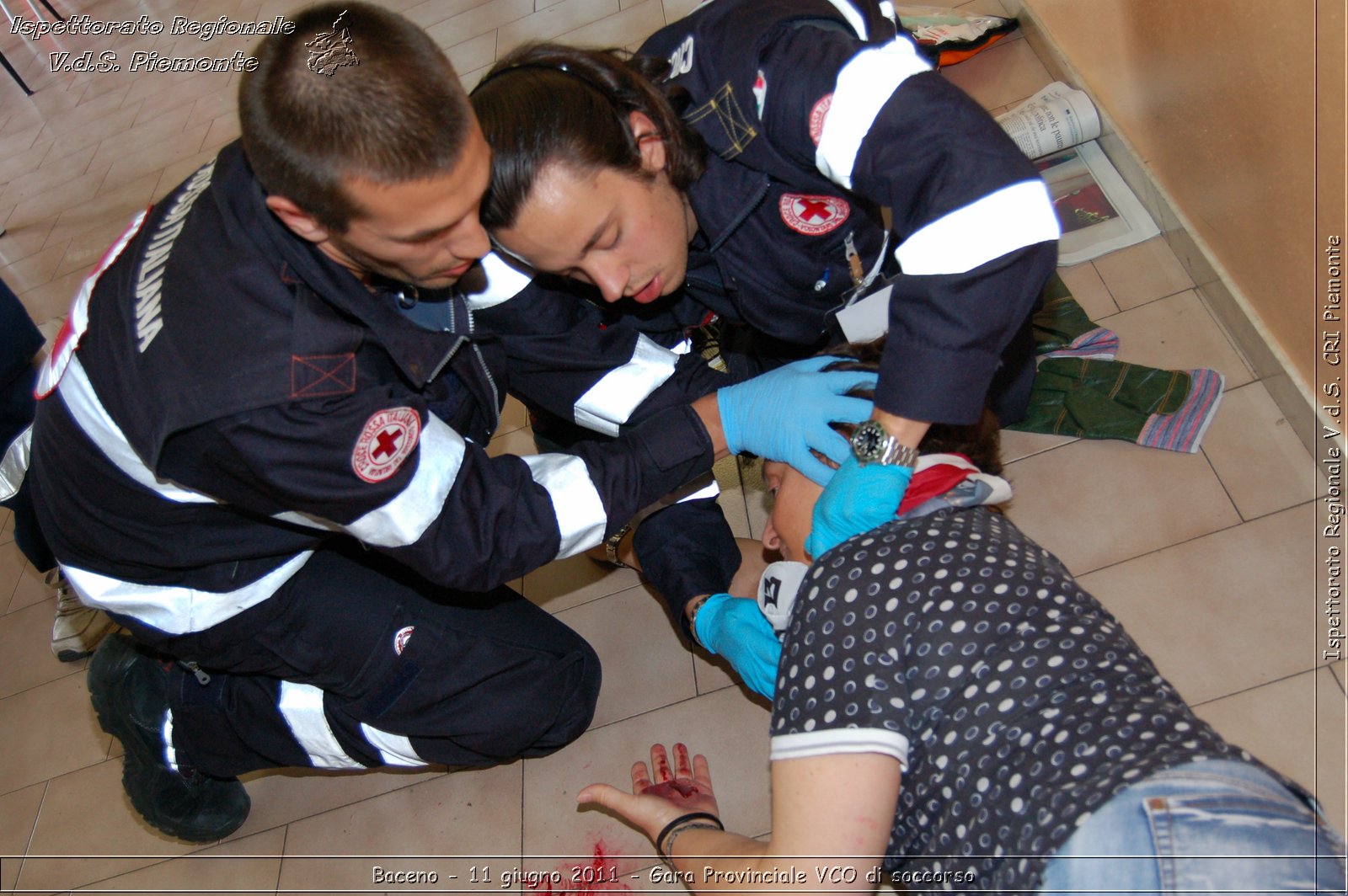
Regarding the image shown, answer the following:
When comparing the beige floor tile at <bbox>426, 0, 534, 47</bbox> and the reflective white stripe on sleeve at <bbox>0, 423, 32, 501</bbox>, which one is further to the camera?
the beige floor tile at <bbox>426, 0, 534, 47</bbox>

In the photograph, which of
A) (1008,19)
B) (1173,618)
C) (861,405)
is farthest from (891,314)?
(1008,19)

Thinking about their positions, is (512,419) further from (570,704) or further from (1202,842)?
(1202,842)

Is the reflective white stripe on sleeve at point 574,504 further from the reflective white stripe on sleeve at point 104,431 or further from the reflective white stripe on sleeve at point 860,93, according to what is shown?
the reflective white stripe on sleeve at point 860,93

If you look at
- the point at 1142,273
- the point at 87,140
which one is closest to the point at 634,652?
the point at 1142,273

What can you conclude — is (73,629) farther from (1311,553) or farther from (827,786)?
(1311,553)

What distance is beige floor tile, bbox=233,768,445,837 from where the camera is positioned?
1977 millimetres

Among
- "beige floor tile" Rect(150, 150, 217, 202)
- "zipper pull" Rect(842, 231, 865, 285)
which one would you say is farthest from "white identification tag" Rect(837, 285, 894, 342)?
"beige floor tile" Rect(150, 150, 217, 202)

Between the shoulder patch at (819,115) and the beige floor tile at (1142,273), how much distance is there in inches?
39.7

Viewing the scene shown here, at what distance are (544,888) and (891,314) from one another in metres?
1.15

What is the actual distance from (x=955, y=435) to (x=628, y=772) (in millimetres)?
879

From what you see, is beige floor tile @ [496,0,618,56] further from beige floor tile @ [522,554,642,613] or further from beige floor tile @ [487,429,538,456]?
beige floor tile @ [522,554,642,613]

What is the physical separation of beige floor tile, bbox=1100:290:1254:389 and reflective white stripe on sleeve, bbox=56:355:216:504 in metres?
1.73

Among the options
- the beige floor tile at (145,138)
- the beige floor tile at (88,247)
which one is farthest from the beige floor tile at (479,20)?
the beige floor tile at (88,247)

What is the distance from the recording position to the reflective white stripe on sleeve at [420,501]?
4.48ft
